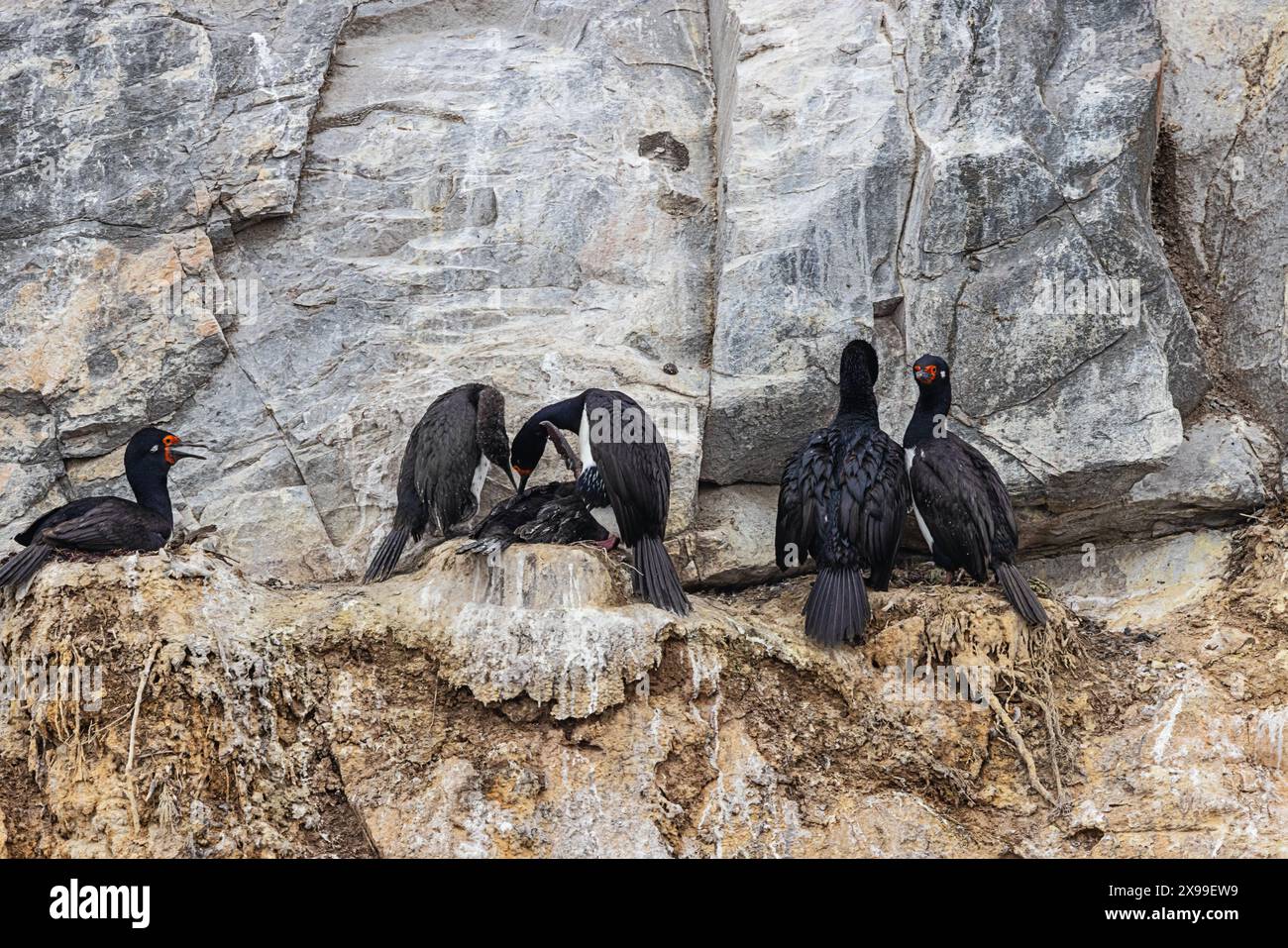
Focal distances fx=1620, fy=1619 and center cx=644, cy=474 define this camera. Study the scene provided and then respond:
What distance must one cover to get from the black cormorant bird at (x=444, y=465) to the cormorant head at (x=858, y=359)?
2.06m

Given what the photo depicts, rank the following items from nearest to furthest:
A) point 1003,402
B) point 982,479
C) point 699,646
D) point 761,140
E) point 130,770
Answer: point 130,770
point 699,646
point 982,479
point 1003,402
point 761,140

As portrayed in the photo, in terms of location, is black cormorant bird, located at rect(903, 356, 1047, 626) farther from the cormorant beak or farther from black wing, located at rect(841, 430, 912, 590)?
the cormorant beak

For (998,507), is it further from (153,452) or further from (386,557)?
(153,452)

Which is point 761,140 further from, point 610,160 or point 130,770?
point 130,770

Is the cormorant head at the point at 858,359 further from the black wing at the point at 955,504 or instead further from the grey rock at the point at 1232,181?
the grey rock at the point at 1232,181

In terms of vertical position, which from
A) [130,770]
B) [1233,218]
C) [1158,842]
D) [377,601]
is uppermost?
[1233,218]

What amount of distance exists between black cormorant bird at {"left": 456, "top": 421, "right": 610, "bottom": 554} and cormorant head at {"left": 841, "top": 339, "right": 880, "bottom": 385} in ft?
5.59

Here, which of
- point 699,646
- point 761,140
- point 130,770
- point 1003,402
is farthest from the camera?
point 761,140

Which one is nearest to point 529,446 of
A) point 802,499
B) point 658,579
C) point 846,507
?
point 658,579

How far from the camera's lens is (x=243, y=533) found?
32.0ft

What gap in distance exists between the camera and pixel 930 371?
9586 mm

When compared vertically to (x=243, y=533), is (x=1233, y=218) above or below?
above
